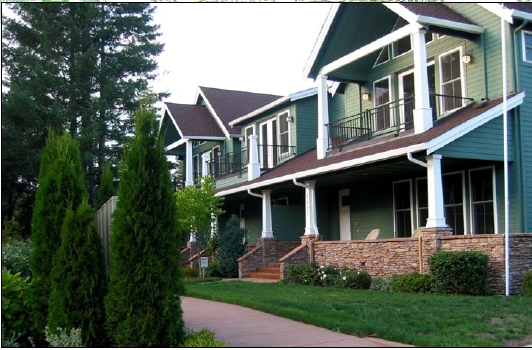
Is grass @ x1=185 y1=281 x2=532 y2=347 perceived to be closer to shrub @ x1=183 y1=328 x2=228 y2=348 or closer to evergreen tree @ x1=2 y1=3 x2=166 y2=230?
shrub @ x1=183 y1=328 x2=228 y2=348

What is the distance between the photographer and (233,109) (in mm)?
30328

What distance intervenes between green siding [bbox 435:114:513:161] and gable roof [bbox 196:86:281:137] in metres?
14.7

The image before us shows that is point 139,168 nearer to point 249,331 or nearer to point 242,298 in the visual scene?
point 249,331

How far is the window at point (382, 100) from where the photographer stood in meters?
20.2

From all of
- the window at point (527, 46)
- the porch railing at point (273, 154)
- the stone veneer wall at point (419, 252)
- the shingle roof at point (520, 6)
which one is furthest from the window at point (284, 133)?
the window at point (527, 46)

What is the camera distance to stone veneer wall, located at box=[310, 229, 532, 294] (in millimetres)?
13461

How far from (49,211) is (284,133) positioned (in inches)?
663

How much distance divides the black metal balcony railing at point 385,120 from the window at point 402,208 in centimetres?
178

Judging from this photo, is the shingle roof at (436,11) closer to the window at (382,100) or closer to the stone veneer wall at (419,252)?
the window at (382,100)

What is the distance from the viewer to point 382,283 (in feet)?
50.1

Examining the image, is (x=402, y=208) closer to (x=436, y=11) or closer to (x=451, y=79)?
(x=451, y=79)

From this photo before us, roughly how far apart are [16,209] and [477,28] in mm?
27399

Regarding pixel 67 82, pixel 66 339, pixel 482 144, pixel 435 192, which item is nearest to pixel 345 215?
pixel 435 192

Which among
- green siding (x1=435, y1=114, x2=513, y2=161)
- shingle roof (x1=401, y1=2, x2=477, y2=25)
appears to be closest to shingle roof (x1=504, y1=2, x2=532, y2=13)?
shingle roof (x1=401, y1=2, x2=477, y2=25)
